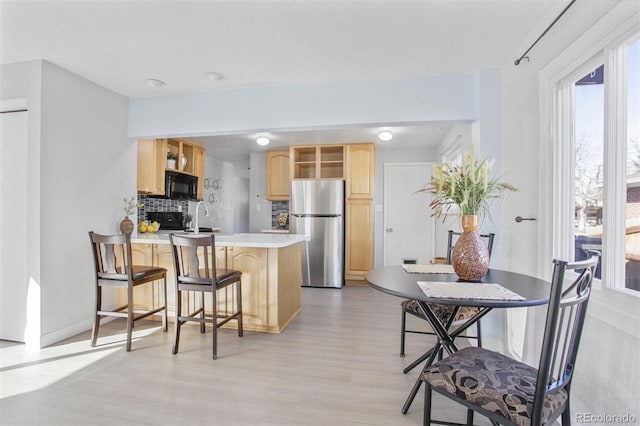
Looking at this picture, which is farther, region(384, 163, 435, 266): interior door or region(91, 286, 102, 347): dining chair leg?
region(384, 163, 435, 266): interior door

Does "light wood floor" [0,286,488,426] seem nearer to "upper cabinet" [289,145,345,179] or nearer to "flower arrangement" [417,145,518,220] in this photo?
"flower arrangement" [417,145,518,220]

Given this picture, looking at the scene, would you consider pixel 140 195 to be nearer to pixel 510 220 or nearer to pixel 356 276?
pixel 356 276

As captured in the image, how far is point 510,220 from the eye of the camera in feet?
8.02

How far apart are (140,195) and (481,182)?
398cm

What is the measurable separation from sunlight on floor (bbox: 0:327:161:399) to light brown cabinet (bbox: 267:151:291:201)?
122 inches

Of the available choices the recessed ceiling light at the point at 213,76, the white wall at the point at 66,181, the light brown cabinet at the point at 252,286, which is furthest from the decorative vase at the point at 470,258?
the white wall at the point at 66,181

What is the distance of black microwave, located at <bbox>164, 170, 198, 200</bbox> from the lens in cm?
407

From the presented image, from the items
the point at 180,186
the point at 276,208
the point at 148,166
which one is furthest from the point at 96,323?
the point at 276,208

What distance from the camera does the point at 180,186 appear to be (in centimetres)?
432

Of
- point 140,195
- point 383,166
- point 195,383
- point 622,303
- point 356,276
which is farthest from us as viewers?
point 383,166

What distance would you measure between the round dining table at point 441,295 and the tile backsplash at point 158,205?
11.0 ft

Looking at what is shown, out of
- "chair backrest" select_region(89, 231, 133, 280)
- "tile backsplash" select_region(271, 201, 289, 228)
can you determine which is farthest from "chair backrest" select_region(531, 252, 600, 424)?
"tile backsplash" select_region(271, 201, 289, 228)

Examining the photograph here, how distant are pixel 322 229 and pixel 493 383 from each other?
3.72 m

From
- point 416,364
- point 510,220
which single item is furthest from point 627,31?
point 416,364
